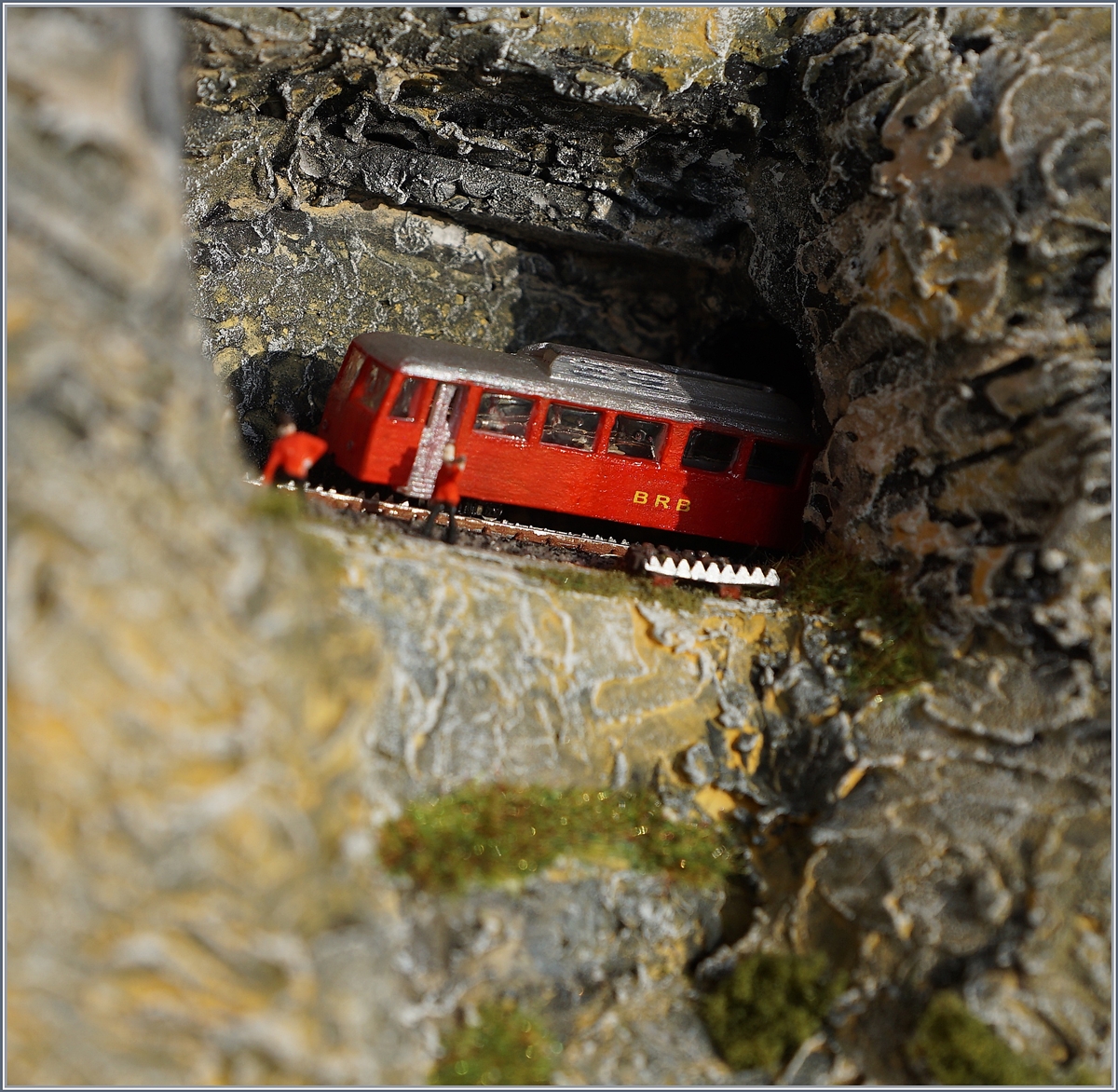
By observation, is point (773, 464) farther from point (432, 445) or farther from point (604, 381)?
point (432, 445)

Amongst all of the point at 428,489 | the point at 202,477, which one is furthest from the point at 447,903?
the point at 428,489

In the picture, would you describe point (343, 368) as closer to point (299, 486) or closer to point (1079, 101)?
point (299, 486)

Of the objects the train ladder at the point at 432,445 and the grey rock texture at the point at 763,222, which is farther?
the train ladder at the point at 432,445

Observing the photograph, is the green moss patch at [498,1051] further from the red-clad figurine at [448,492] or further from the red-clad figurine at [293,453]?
the red-clad figurine at [293,453]

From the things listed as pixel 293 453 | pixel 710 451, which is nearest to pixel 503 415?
pixel 293 453

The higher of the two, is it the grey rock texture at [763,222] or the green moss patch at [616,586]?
the grey rock texture at [763,222]

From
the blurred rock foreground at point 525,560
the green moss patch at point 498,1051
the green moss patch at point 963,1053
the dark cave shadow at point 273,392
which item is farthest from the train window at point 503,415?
the green moss patch at point 963,1053
